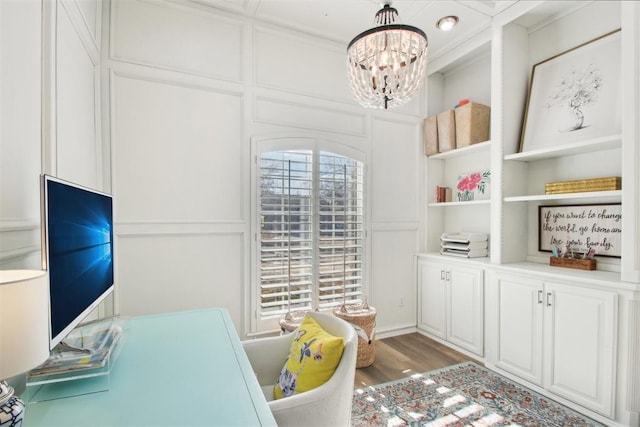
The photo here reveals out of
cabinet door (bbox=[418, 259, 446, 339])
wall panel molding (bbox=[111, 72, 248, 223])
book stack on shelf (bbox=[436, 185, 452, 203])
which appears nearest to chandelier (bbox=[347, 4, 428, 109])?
wall panel molding (bbox=[111, 72, 248, 223])

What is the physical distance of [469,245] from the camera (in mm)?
3072

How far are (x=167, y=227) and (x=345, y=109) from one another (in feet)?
6.44

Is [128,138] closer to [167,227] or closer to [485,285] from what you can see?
[167,227]

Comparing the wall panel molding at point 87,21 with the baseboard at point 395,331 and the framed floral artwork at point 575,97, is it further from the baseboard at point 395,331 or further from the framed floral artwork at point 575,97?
the baseboard at point 395,331

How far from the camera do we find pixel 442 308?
3.26 meters

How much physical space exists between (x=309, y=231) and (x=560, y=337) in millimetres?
2044

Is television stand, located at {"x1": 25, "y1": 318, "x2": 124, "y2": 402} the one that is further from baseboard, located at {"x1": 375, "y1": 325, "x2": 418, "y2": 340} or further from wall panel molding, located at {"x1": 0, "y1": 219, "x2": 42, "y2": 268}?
baseboard, located at {"x1": 375, "y1": 325, "x2": 418, "y2": 340}

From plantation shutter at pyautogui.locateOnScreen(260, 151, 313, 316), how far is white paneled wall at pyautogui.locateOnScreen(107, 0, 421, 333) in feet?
0.47

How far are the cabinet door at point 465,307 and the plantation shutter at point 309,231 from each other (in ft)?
2.98

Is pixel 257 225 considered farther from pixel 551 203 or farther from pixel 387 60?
pixel 551 203

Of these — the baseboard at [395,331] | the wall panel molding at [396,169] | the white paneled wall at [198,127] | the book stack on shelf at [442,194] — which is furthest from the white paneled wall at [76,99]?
the book stack on shelf at [442,194]

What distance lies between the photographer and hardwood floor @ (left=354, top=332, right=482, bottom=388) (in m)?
2.57

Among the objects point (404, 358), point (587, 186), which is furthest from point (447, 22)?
point (404, 358)

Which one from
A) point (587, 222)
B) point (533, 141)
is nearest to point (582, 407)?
point (587, 222)
